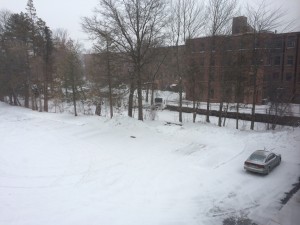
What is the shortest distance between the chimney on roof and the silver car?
48.1 ft

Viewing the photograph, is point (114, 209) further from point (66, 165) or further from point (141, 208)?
point (66, 165)

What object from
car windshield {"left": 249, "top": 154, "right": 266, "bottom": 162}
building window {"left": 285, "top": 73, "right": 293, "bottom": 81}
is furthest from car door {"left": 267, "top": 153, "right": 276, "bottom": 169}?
building window {"left": 285, "top": 73, "right": 293, "bottom": 81}

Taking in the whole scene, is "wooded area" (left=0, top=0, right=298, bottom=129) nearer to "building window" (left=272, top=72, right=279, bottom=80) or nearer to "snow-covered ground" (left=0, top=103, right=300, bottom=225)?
"snow-covered ground" (left=0, top=103, right=300, bottom=225)

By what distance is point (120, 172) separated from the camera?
14.0m

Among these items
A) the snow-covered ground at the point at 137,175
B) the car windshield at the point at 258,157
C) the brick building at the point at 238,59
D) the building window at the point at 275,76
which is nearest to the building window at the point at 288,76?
the building window at the point at 275,76

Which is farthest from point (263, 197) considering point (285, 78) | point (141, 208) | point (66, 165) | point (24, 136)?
point (285, 78)

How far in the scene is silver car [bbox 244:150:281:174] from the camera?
1319 centimetres

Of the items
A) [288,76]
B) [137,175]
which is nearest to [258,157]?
[137,175]

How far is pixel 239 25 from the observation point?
25859mm

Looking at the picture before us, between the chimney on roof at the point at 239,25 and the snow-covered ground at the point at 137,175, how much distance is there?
1072 centimetres

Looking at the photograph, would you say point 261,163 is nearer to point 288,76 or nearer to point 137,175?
point 137,175

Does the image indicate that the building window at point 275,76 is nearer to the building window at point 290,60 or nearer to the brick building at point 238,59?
the building window at point 290,60

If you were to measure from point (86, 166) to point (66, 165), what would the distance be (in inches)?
51.4

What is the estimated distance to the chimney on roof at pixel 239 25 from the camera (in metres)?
23.8
